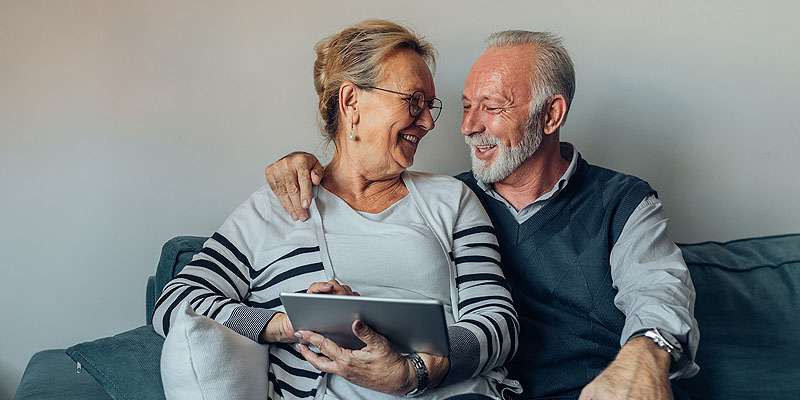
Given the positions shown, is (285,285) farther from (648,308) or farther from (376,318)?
(648,308)

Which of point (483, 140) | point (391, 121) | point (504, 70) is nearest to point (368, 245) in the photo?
point (391, 121)

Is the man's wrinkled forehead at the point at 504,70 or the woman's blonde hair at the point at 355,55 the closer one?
the woman's blonde hair at the point at 355,55

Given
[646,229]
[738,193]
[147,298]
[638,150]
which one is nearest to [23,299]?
[147,298]

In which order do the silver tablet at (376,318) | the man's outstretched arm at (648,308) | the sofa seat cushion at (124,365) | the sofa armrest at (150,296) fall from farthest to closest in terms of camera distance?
the sofa armrest at (150,296)
the sofa seat cushion at (124,365)
the man's outstretched arm at (648,308)
the silver tablet at (376,318)

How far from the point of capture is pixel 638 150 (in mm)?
2727

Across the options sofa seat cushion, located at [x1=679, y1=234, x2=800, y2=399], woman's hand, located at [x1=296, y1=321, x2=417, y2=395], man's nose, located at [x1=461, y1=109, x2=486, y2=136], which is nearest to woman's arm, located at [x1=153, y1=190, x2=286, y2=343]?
woman's hand, located at [x1=296, y1=321, x2=417, y2=395]

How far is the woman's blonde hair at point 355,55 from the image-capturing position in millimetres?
2020

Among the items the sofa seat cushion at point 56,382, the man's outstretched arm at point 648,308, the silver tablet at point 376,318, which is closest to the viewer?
the silver tablet at point 376,318

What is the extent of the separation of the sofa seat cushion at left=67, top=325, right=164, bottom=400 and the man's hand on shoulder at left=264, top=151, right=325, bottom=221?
1.26 feet

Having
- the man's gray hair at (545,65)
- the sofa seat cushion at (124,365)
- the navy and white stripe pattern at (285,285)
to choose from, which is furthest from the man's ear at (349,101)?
the sofa seat cushion at (124,365)

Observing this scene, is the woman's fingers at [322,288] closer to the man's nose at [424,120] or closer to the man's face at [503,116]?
the man's nose at [424,120]

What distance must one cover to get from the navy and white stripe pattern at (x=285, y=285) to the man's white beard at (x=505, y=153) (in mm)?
119

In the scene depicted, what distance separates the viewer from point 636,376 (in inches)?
66.9

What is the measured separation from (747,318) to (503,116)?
0.73m
